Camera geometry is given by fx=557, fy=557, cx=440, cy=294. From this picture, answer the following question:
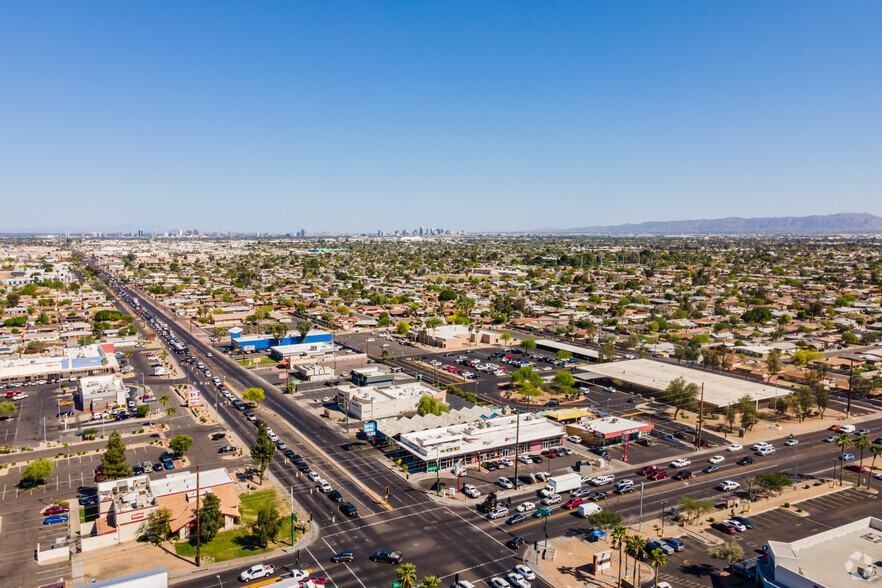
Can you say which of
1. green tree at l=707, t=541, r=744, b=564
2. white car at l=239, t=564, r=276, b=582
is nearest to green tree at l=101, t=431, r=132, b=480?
white car at l=239, t=564, r=276, b=582

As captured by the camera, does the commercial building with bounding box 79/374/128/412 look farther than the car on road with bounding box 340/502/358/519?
Yes

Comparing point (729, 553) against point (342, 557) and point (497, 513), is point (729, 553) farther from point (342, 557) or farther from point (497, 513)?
point (342, 557)

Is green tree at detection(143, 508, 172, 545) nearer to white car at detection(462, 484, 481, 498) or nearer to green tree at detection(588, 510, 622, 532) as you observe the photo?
white car at detection(462, 484, 481, 498)

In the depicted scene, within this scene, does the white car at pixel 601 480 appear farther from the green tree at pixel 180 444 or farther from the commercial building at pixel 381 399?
the green tree at pixel 180 444

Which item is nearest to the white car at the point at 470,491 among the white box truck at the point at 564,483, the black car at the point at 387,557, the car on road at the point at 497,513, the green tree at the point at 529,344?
the car on road at the point at 497,513

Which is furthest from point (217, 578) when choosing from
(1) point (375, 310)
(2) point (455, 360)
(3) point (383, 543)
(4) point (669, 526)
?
(1) point (375, 310)

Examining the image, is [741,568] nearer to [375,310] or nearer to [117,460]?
[117,460]
